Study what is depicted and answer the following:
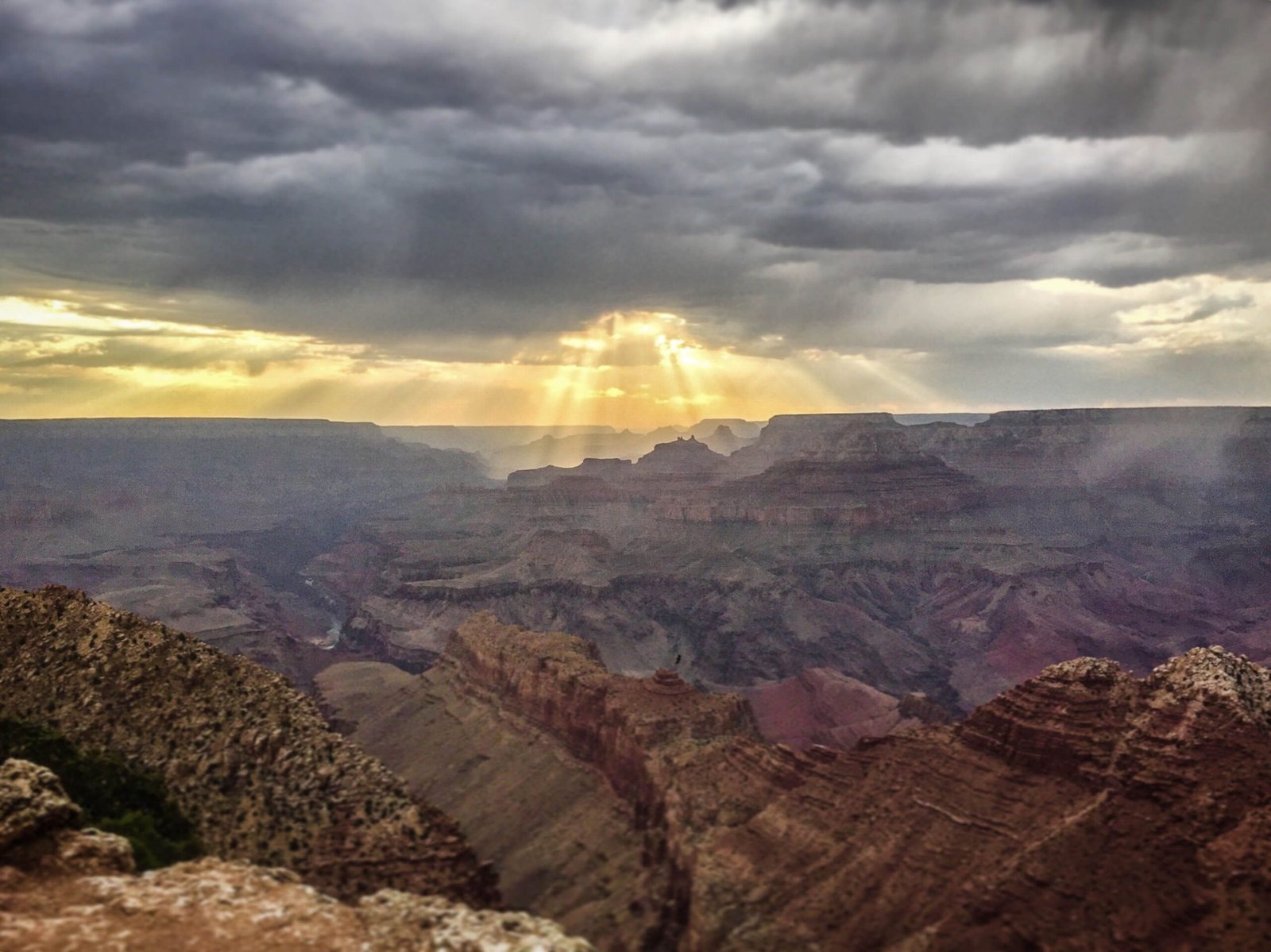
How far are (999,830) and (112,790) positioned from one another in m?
38.0

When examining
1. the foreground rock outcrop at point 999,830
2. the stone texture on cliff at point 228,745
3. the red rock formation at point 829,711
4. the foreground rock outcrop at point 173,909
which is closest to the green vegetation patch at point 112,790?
the stone texture on cliff at point 228,745

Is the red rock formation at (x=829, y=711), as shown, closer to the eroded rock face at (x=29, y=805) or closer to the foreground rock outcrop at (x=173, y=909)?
the foreground rock outcrop at (x=173, y=909)

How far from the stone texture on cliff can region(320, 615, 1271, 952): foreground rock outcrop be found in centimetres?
1184

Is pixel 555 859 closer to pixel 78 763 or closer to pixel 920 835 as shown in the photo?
pixel 920 835

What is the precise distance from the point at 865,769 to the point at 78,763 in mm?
36149

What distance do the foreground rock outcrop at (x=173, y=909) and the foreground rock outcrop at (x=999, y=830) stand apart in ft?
60.5

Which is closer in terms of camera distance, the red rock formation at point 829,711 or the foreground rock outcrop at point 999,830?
the foreground rock outcrop at point 999,830

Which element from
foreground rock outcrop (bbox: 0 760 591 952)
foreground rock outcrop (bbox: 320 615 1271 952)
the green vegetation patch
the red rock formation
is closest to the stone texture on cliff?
the green vegetation patch

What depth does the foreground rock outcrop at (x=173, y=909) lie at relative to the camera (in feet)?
77.7

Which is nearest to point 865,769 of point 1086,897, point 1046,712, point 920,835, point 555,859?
point 920,835

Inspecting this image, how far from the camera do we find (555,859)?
2245 inches

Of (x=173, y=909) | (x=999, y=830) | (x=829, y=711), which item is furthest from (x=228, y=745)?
(x=829, y=711)

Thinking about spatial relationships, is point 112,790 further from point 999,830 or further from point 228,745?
point 999,830

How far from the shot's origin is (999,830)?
4141cm
